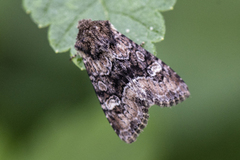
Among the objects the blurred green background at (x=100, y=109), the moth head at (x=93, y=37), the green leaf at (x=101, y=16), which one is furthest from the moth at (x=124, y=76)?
the blurred green background at (x=100, y=109)

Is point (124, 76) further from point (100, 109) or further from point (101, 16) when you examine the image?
point (100, 109)

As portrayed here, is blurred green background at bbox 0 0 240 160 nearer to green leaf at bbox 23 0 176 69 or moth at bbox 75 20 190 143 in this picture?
moth at bbox 75 20 190 143

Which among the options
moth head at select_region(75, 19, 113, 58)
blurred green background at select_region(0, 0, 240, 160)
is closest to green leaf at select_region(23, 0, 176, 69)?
moth head at select_region(75, 19, 113, 58)

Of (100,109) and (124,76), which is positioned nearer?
(124,76)

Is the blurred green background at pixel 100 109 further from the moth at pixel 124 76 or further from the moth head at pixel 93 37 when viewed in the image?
the moth head at pixel 93 37

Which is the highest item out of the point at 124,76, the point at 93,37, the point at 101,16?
the point at 101,16

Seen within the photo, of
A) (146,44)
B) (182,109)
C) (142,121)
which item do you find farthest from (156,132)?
(146,44)

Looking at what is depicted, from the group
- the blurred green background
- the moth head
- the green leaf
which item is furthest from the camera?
the blurred green background

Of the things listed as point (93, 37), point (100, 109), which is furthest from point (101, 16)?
point (100, 109)
